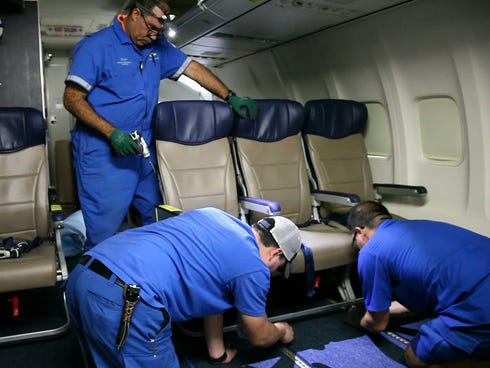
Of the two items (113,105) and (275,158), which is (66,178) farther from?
(275,158)

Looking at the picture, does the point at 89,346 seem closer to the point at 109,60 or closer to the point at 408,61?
the point at 109,60

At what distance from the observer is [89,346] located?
195 cm

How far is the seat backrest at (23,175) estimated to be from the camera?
3.32m

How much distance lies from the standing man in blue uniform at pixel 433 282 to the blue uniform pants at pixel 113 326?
1300 millimetres

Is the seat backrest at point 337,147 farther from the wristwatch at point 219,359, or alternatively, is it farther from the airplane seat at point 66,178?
the airplane seat at point 66,178

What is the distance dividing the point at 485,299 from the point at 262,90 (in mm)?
4898

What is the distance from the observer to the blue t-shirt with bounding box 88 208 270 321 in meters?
1.88

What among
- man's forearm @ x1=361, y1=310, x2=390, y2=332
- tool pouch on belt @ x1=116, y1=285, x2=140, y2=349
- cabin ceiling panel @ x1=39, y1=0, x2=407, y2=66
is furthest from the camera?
cabin ceiling panel @ x1=39, y1=0, x2=407, y2=66

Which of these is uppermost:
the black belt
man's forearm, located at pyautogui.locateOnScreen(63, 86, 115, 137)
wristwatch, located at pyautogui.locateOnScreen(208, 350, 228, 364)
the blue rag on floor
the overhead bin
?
the overhead bin

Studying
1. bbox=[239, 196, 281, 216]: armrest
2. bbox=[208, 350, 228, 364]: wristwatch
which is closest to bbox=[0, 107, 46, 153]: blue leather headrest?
bbox=[239, 196, 281, 216]: armrest

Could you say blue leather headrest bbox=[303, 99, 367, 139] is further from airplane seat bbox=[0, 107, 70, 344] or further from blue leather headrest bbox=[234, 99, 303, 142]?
airplane seat bbox=[0, 107, 70, 344]

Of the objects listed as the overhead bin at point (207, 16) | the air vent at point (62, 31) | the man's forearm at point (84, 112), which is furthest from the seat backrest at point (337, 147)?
the air vent at point (62, 31)

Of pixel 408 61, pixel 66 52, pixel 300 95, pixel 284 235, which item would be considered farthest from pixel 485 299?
pixel 66 52

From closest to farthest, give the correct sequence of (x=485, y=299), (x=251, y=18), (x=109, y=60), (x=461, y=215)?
(x=485, y=299) → (x=109, y=60) → (x=461, y=215) → (x=251, y=18)
